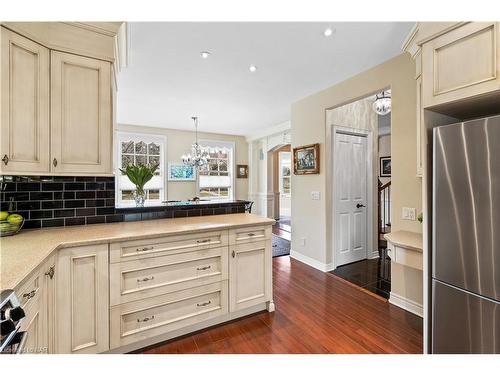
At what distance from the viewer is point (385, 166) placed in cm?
630

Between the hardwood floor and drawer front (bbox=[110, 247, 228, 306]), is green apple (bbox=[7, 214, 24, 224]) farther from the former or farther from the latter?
the hardwood floor

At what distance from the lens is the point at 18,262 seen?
1169mm

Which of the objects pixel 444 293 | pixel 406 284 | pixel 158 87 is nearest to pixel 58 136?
pixel 158 87

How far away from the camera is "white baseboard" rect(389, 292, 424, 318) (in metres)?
2.26

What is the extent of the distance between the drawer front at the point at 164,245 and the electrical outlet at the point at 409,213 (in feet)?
6.28

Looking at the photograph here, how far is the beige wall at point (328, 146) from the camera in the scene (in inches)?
93.9

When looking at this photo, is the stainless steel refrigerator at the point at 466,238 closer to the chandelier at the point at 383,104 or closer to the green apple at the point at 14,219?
the chandelier at the point at 383,104

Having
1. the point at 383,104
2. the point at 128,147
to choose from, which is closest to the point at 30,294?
the point at 383,104

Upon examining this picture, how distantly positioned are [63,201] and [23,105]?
2.70ft

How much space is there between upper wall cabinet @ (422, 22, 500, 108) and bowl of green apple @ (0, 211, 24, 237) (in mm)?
2995

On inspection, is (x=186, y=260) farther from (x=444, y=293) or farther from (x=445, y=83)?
(x=445, y=83)

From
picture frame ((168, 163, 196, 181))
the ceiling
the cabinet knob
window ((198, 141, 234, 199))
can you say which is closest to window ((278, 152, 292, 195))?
window ((198, 141, 234, 199))

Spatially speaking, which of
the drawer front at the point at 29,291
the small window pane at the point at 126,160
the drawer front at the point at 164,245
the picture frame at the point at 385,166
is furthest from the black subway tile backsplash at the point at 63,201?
the picture frame at the point at 385,166
